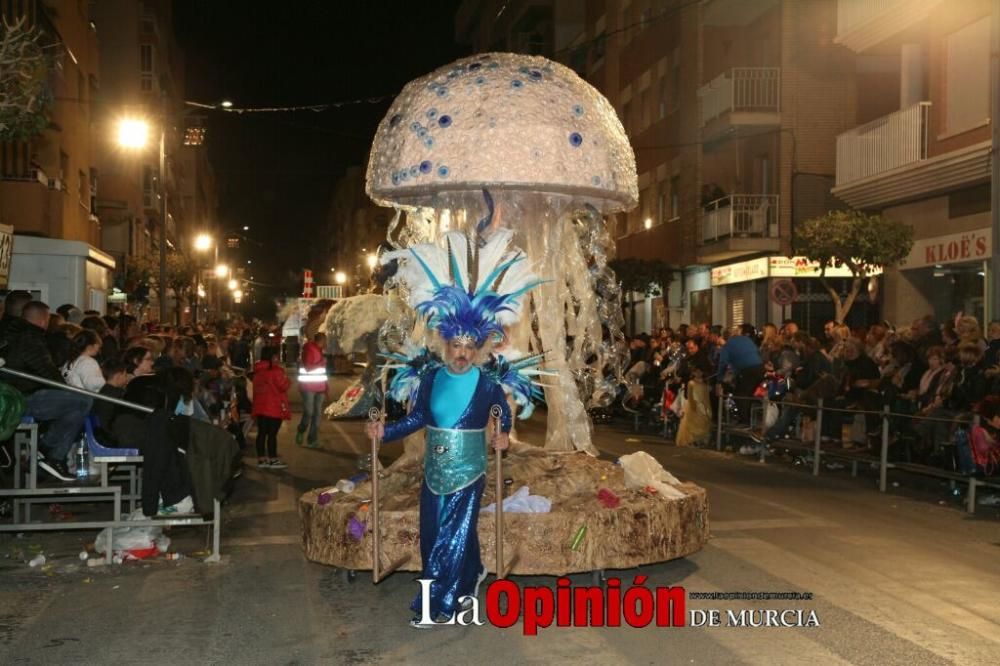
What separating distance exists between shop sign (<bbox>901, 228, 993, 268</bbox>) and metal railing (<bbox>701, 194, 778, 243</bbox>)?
5.62 metres

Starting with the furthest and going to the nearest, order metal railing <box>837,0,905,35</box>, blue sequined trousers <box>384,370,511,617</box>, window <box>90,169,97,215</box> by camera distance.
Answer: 1. window <box>90,169,97,215</box>
2. metal railing <box>837,0,905,35</box>
3. blue sequined trousers <box>384,370,511,617</box>

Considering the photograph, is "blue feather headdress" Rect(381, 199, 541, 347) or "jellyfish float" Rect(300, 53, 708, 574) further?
"jellyfish float" Rect(300, 53, 708, 574)

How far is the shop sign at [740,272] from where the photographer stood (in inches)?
1101

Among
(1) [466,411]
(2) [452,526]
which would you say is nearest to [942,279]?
(1) [466,411]

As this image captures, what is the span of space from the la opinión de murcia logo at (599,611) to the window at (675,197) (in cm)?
2746

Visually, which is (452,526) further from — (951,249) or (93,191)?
(93,191)

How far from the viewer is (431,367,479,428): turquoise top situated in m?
6.85

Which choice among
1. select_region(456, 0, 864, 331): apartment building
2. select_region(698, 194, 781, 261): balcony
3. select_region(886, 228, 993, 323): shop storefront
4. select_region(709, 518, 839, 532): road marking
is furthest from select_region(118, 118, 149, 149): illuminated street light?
select_region(709, 518, 839, 532): road marking

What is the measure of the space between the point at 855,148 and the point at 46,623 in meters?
20.1

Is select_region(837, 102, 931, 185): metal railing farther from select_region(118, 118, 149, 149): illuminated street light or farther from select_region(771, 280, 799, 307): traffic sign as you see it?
select_region(118, 118, 149, 149): illuminated street light

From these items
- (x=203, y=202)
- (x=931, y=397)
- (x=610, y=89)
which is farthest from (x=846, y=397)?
(x=203, y=202)

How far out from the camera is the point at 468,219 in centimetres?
948

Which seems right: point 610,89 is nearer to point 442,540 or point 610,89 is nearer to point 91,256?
point 91,256

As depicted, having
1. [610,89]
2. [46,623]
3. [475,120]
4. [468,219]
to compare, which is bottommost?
[46,623]
